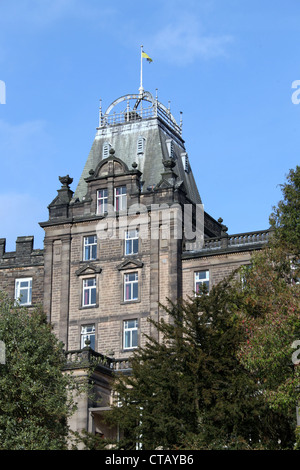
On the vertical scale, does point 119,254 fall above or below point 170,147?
below

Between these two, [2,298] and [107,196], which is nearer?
[2,298]

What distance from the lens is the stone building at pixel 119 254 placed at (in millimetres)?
64312

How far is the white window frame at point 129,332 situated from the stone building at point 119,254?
2.4 inches

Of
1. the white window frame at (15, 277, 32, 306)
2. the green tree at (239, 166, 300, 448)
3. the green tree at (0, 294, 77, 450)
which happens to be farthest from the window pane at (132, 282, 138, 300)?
the green tree at (239, 166, 300, 448)

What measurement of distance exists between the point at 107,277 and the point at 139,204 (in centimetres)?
506

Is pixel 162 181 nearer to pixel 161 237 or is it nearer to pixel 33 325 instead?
pixel 161 237

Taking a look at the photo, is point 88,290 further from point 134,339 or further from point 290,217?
point 290,217

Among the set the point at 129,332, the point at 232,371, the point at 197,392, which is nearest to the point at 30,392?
the point at 197,392

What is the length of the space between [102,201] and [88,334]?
8.83 metres

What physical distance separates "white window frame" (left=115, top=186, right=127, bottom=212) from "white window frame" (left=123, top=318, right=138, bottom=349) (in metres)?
7.47

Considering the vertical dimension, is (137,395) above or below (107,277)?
below

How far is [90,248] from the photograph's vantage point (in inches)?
2633

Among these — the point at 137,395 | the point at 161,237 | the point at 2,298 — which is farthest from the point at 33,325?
the point at 161,237

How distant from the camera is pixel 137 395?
4562 centimetres
